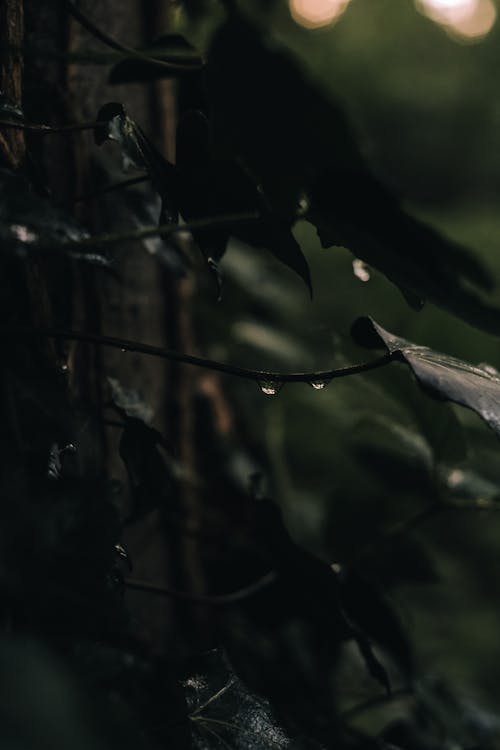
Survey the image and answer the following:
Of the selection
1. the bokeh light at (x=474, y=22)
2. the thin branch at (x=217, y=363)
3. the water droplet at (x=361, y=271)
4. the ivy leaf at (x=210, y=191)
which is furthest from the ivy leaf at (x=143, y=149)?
the bokeh light at (x=474, y=22)

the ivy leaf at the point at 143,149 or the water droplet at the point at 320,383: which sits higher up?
the ivy leaf at the point at 143,149

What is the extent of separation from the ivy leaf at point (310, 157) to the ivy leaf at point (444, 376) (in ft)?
0.17

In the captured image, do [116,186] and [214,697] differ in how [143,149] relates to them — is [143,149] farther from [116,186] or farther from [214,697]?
[214,697]

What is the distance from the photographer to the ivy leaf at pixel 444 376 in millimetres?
467

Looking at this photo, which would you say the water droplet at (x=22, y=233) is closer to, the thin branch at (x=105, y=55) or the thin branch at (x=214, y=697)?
the thin branch at (x=105, y=55)

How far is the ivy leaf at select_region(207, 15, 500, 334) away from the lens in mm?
353

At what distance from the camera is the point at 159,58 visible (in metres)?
0.72

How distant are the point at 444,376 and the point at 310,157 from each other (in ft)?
0.64

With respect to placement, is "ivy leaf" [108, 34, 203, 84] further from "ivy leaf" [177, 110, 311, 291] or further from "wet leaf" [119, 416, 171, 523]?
"wet leaf" [119, 416, 171, 523]

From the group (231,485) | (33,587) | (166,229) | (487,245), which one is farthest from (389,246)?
(487,245)

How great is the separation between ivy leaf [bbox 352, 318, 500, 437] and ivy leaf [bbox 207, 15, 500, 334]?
5 centimetres

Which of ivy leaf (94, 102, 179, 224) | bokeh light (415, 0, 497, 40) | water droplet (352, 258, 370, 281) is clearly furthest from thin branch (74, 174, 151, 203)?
bokeh light (415, 0, 497, 40)

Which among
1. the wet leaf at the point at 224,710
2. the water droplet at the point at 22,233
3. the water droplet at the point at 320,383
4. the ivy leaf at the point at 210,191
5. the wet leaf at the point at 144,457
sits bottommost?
the wet leaf at the point at 224,710

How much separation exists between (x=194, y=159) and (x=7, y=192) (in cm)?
21
